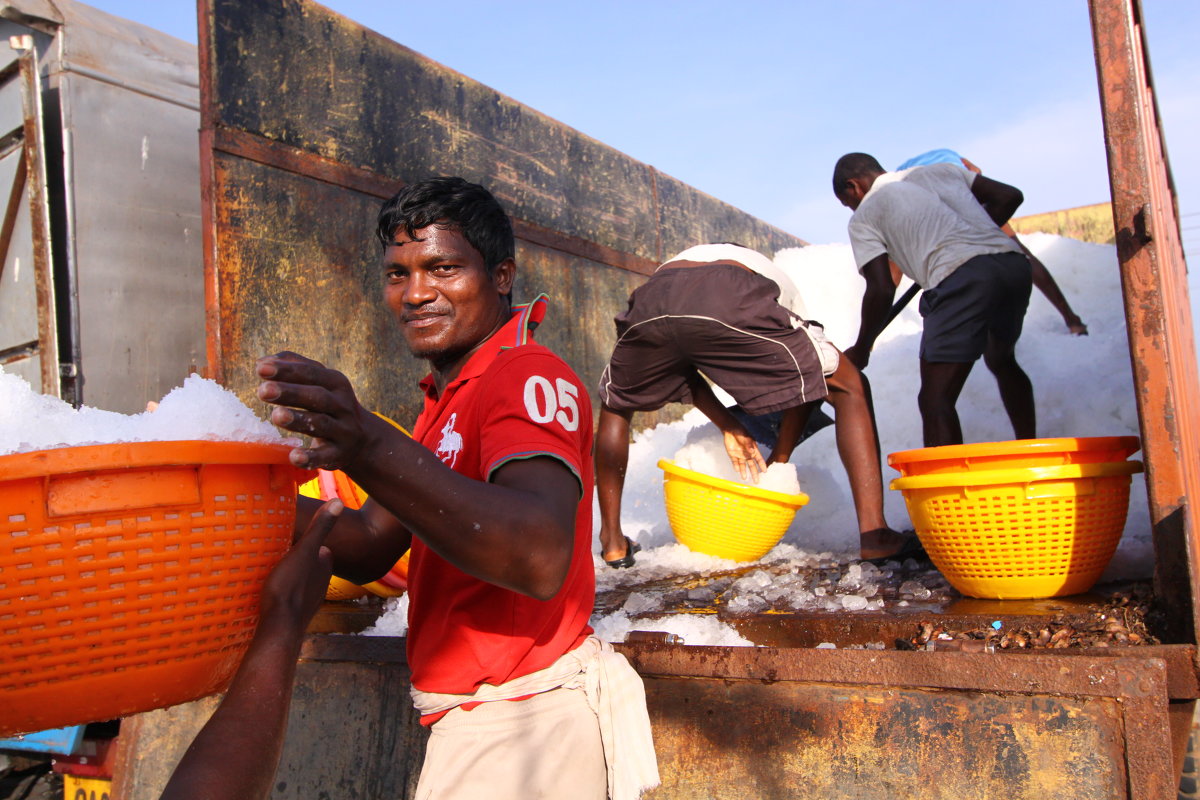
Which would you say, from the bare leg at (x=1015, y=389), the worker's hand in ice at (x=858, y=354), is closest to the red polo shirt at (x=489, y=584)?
the worker's hand in ice at (x=858, y=354)

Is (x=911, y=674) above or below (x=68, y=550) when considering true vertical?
below

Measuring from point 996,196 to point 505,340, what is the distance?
3422 millimetres

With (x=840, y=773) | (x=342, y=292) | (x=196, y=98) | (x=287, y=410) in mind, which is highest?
(x=196, y=98)

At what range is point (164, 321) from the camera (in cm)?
475

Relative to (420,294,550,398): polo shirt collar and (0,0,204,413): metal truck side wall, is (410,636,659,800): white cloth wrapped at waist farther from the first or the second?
(0,0,204,413): metal truck side wall

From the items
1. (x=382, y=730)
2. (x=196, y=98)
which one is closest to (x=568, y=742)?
(x=382, y=730)

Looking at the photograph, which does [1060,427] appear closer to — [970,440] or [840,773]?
[970,440]

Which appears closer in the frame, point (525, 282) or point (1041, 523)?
point (1041, 523)

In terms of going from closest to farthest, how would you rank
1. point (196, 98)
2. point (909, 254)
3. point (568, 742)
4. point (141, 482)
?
point (141, 482) < point (568, 742) < point (909, 254) < point (196, 98)

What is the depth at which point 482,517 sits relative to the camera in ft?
3.68

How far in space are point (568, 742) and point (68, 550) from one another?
83cm

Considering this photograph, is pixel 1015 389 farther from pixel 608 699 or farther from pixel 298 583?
pixel 298 583

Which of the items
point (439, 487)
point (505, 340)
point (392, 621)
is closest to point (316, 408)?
point (439, 487)

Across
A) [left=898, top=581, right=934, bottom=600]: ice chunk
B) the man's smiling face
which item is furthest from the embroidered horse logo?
[left=898, top=581, right=934, bottom=600]: ice chunk
